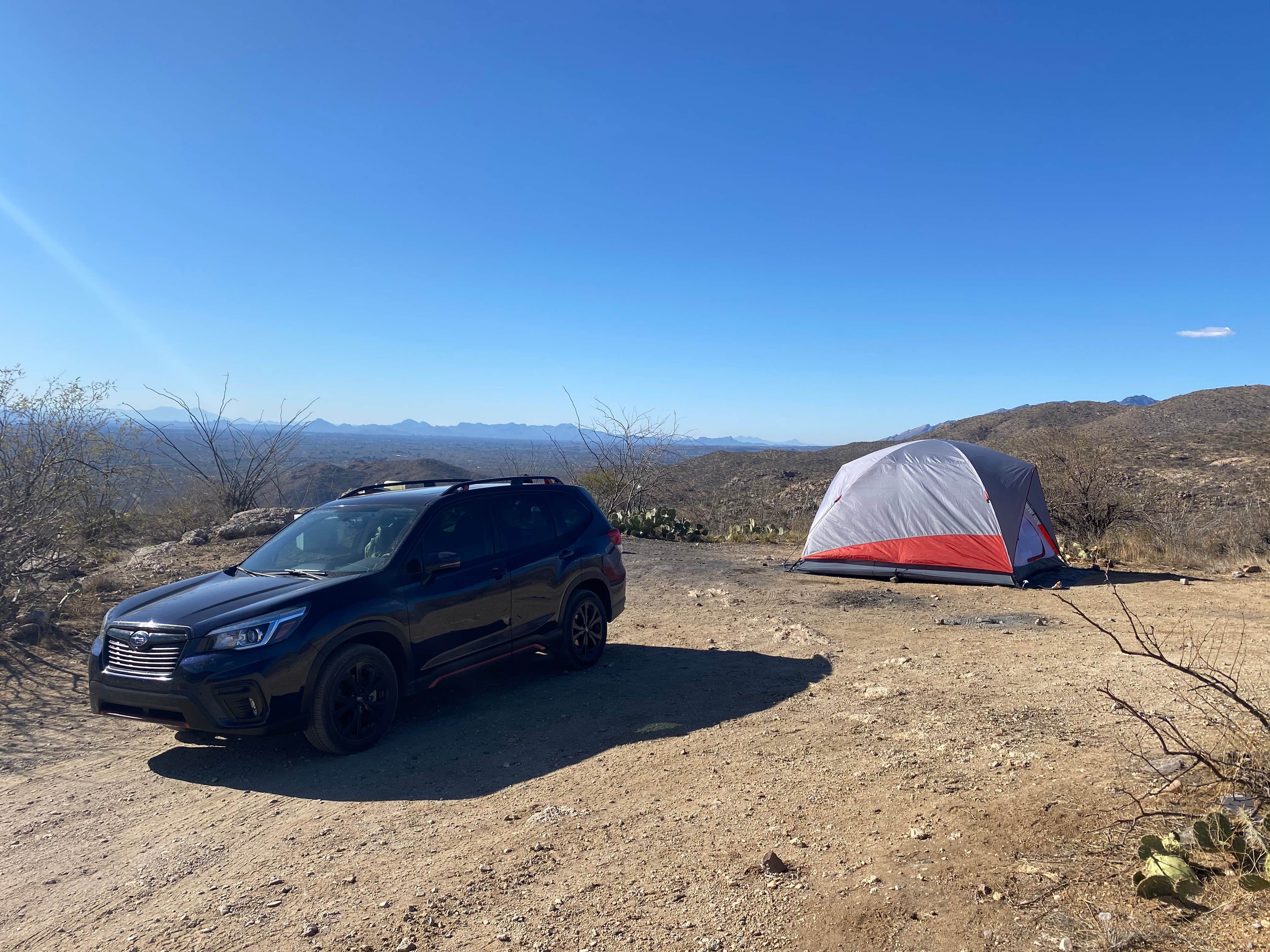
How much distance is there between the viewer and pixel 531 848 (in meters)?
4.09

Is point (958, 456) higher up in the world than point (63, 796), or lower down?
higher up

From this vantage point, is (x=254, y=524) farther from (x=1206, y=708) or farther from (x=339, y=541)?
(x=1206, y=708)

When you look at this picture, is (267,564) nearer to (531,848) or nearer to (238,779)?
(238,779)

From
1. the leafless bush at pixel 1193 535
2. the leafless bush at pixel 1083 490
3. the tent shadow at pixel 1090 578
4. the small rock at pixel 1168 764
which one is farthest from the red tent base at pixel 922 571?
the small rock at pixel 1168 764

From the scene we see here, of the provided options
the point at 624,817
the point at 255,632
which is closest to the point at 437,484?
the point at 255,632

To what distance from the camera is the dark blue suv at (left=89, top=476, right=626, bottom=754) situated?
17.3 feet

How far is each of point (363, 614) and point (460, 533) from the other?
1.28m

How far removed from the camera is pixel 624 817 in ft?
14.5

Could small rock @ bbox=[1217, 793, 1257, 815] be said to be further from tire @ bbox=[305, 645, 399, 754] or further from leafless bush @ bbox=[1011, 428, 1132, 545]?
leafless bush @ bbox=[1011, 428, 1132, 545]

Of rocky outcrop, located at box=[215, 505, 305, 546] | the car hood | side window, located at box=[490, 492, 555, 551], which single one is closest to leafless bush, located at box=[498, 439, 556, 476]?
rocky outcrop, located at box=[215, 505, 305, 546]

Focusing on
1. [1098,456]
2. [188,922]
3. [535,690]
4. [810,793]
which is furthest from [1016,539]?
[188,922]

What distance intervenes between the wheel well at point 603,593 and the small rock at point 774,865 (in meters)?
4.26

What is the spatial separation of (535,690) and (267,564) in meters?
2.44

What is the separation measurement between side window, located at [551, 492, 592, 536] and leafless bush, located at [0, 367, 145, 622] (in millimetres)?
6085
